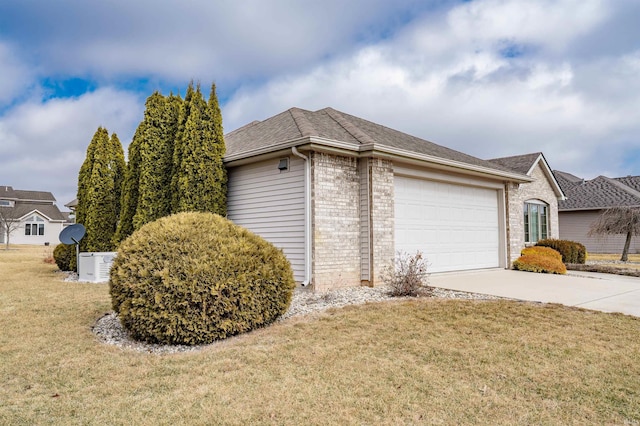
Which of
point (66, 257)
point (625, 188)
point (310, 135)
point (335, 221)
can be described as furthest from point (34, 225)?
point (625, 188)

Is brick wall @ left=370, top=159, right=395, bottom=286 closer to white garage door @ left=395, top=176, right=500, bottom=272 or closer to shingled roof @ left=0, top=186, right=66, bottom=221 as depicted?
white garage door @ left=395, top=176, right=500, bottom=272

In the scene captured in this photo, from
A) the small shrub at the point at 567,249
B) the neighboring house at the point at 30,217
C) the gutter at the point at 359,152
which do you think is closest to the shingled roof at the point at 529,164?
the small shrub at the point at 567,249

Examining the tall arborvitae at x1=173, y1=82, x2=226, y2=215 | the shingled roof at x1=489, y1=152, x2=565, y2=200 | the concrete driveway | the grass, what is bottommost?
the grass

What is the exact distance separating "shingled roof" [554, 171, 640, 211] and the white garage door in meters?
14.7

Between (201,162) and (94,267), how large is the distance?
4254 mm

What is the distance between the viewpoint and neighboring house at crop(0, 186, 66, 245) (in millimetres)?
39656

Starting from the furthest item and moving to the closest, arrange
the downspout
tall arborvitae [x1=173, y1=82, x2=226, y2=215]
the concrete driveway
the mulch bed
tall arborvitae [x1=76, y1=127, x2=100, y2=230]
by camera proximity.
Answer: tall arborvitae [x1=76, y1=127, x2=100, y2=230] → the mulch bed → tall arborvitae [x1=173, y1=82, x2=226, y2=215] → the downspout → the concrete driveway

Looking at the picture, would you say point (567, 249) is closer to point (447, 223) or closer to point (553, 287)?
point (447, 223)

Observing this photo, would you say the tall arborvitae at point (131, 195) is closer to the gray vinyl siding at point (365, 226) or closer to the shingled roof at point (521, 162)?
the gray vinyl siding at point (365, 226)

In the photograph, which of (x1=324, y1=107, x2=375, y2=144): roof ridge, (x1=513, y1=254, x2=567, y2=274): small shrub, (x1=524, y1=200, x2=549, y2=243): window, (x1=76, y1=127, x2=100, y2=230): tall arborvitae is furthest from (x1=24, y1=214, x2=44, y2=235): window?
(x1=513, y1=254, x2=567, y2=274): small shrub

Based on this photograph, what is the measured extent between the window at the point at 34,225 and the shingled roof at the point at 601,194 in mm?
46297

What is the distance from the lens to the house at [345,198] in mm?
8453

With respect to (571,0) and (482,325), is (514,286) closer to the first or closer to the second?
(482,325)

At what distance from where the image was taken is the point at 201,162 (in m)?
9.70
